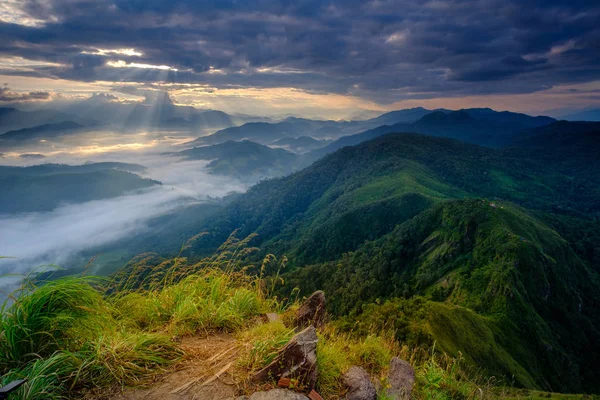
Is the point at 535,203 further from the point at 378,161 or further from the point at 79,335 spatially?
the point at 79,335

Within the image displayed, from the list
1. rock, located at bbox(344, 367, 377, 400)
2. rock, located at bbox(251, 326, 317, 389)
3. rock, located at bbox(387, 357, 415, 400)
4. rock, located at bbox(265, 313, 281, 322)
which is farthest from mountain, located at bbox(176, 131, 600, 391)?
rock, located at bbox(251, 326, 317, 389)

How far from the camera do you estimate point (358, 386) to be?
4004mm

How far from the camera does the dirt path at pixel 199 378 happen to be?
11.5 ft

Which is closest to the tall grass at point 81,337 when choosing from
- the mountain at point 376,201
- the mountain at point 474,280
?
the mountain at point 474,280

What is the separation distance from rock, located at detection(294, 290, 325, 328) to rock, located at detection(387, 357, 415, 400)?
1.53 metres

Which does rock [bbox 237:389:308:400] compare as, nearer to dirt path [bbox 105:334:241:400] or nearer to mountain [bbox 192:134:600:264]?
dirt path [bbox 105:334:241:400]

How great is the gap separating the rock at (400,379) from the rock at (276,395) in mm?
1589

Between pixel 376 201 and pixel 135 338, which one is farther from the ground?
pixel 135 338

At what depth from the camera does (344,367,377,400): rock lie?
12.8 feet

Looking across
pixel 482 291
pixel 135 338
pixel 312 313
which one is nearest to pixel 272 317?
pixel 312 313

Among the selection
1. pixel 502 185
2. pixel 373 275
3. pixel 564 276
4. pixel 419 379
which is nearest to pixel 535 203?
pixel 502 185

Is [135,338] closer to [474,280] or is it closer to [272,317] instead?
[272,317]

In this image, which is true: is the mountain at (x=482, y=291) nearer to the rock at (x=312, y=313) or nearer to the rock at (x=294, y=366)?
the rock at (x=312, y=313)

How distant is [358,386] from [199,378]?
2.04 m
